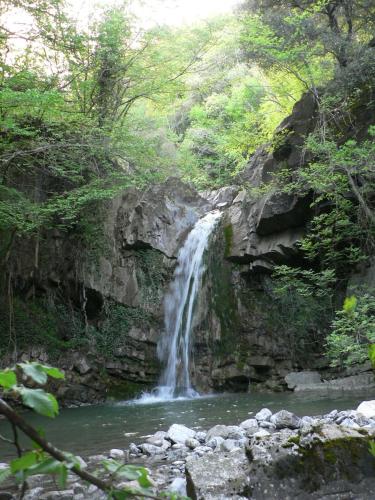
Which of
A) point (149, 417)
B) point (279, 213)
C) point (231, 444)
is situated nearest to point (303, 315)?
point (279, 213)

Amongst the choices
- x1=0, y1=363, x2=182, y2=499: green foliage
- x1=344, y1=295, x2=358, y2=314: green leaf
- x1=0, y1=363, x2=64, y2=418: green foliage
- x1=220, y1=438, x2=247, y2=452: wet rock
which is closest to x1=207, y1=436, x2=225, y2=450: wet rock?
x1=220, y1=438, x2=247, y2=452: wet rock

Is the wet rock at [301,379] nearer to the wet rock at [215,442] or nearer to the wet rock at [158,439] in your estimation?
the wet rock at [158,439]

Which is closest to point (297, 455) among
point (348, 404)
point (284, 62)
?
point (348, 404)

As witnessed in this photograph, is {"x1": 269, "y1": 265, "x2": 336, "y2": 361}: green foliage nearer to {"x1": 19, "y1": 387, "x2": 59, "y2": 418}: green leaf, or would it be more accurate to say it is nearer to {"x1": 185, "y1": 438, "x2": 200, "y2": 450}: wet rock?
{"x1": 185, "y1": 438, "x2": 200, "y2": 450}: wet rock

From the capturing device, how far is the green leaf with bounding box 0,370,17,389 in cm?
92

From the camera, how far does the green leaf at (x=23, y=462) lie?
2.90 ft

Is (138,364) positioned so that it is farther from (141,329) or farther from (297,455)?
(297,455)

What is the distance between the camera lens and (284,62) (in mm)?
11766

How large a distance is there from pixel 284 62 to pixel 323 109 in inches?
79.0

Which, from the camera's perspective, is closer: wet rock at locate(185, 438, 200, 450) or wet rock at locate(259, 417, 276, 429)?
wet rock at locate(185, 438, 200, 450)

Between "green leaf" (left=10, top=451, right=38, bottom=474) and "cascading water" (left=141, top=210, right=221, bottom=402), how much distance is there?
1108 cm

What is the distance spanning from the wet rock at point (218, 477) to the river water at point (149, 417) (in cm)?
225

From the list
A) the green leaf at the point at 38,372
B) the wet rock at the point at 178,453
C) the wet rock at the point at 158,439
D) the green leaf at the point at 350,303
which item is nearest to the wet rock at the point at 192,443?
the wet rock at the point at 178,453

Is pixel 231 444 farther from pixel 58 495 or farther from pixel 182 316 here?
pixel 182 316
